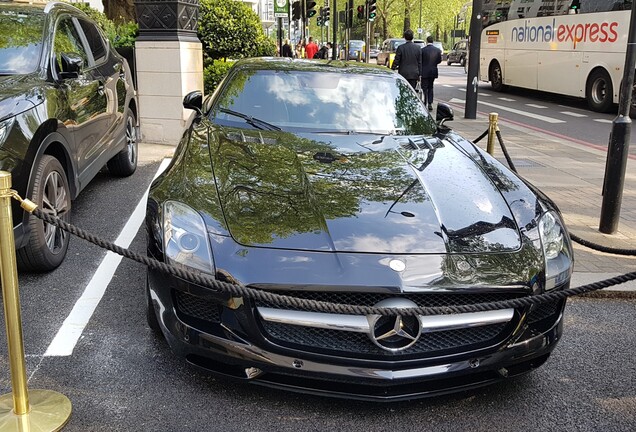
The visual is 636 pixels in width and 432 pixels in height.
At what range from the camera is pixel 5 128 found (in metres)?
3.90

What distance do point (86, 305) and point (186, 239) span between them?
1.52 m

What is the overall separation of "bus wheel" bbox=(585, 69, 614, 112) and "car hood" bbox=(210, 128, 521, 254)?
1368cm

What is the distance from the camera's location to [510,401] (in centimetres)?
315

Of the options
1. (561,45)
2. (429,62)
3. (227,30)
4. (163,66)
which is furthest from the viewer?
(561,45)

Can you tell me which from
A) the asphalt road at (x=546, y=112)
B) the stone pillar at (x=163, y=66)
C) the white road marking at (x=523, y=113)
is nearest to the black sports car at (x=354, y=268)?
the stone pillar at (x=163, y=66)

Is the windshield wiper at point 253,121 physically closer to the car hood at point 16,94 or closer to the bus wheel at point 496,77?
the car hood at point 16,94

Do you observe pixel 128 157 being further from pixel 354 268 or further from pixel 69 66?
pixel 354 268

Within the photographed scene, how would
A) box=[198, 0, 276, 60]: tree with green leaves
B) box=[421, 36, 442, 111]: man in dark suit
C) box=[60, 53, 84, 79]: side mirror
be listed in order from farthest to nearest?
box=[421, 36, 442, 111]: man in dark suit < box=[198, 0, 276, 60]: tree with green leaves < box=[60, 53, 84, 79]: side mirror

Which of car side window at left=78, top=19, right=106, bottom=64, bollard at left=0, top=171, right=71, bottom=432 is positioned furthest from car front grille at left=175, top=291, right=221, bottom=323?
car side window at left=78, top=19, right=106, bottom=64

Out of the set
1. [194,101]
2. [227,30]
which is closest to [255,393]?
[194,101]

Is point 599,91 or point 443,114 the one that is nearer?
point 443,114

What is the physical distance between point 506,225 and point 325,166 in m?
1.09

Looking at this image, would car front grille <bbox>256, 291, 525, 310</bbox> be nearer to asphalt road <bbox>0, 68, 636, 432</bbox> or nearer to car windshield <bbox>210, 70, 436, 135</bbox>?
asphalt road <bbox>0, 68, 636, 432</bbox>

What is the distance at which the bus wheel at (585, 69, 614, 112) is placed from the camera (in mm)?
16031
